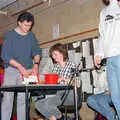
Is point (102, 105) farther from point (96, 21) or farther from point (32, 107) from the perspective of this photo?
point (32, 107)

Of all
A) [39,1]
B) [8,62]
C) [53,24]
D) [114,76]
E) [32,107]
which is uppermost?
[39,1]

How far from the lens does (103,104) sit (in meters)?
3.02

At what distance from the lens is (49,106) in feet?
10.4

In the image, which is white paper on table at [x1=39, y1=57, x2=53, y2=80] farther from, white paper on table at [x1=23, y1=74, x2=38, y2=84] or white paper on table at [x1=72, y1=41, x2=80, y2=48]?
white paper on table at [x1=23, y1=74, x2=38, y2=84]

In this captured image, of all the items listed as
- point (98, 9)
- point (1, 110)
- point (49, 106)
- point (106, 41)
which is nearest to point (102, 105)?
point (49, 106)

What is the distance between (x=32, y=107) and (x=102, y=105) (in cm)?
199

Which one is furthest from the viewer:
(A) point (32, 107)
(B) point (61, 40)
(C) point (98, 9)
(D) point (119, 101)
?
(A) point (32, 107)

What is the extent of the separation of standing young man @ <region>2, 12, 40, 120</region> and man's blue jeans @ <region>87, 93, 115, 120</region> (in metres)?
0.75

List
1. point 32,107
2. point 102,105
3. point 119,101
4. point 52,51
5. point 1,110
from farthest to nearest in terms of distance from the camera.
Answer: point 32,107 < point 52,51 < point 1,110 < point 102,105 < point 119,101

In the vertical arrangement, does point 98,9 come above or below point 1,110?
above

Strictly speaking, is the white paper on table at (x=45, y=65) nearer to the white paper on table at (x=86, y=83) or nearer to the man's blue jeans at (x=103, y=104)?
the white paper on table at (x=86, y=83)

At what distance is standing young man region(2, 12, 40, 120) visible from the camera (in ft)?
10.8

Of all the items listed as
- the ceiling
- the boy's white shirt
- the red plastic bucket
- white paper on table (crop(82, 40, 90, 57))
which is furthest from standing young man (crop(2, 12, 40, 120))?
the ceiling

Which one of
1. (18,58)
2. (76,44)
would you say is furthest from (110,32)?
(76,44)
